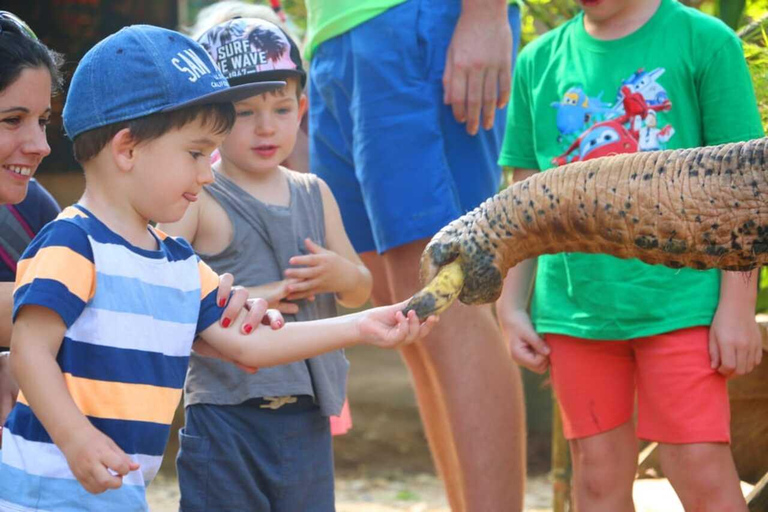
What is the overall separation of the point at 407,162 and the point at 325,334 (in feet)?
3.23

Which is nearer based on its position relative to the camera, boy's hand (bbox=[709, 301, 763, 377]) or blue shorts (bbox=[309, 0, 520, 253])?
boy's hand (bbox=[709, 301, 763, 377])

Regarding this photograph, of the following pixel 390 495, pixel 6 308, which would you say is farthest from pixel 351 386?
pixel 6 308

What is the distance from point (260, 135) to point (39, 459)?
1162 millimetres

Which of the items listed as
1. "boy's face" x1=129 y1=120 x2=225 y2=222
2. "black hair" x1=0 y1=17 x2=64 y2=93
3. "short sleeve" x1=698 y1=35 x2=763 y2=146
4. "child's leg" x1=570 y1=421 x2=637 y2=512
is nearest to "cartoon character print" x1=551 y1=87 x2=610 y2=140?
"short sleeve" x1=698 y1=35 x2=763 y2=146

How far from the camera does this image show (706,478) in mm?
2842

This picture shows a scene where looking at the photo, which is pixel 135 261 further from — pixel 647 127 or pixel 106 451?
pixel 647 127

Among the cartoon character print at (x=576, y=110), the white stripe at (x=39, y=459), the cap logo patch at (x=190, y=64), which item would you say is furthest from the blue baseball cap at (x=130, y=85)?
the cartoon character print at (x=576, y=110)

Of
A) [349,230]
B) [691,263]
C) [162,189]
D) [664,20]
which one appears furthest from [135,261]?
[664,20]

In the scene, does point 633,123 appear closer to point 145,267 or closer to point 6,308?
point 145,267

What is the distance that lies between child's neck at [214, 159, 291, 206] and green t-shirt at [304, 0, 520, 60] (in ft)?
1.62

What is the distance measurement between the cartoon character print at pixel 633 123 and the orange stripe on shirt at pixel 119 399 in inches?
54.3

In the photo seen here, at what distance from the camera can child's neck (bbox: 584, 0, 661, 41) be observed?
314cm

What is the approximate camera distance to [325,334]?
2.33m

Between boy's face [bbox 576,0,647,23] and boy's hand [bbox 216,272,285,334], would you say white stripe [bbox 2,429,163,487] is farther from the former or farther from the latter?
boy's face [bbox 576,0,647,23]
